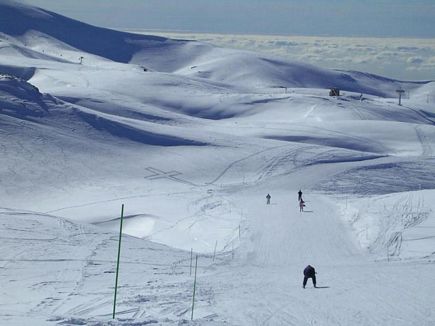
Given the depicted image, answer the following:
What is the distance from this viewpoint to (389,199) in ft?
120

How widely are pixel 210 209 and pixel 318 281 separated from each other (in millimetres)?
16156

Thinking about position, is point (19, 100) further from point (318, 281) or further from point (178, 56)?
point (178, 56)

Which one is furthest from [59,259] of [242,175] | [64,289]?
[242,175]

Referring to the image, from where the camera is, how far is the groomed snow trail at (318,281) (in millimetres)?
18094

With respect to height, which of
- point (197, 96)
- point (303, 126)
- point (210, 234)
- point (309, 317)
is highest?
point (197, 96)

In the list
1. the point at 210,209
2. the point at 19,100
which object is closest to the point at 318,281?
the point at 210,209

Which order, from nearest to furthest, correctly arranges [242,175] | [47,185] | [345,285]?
1. [345,285]
2. [47,185]
3. [242,175]

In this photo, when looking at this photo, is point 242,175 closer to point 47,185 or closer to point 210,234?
point 47,185

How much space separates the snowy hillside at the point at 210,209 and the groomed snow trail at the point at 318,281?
8 centimetres

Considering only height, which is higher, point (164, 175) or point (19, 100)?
point (19, 100)

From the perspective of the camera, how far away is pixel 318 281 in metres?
22.6

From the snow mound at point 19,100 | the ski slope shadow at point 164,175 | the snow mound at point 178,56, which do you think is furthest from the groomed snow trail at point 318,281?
the snow mound at point 178,56

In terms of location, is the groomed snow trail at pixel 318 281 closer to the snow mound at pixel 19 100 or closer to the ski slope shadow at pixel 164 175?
the ski slope shadow at pixel 164 175

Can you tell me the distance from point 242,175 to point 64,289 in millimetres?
30575
